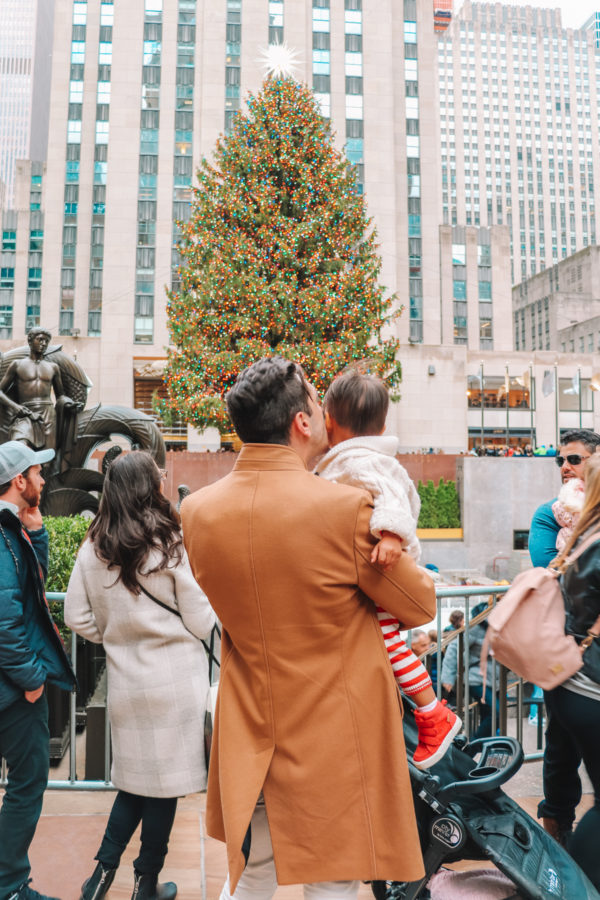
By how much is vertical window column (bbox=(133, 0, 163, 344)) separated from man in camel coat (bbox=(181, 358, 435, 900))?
40301mm

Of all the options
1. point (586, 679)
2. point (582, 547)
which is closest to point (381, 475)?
point (582, 547)

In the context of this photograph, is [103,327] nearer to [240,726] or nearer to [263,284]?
[263,284]

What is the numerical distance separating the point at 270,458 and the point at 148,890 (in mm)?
2010

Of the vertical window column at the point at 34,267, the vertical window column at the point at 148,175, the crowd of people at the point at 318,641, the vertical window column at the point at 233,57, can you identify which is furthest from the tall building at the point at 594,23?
the crowd of people at the point at 318,641

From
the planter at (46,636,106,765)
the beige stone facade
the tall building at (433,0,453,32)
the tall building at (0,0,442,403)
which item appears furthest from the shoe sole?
the tall building at (433,0,453,32)

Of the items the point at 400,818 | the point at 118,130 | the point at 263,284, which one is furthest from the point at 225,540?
the point at 118,130

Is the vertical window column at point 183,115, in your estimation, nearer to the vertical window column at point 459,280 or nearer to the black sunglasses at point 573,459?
the vertical window column at point 459,280

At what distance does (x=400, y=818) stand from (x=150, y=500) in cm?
152

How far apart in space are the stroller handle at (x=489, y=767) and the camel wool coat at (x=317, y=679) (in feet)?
1.11

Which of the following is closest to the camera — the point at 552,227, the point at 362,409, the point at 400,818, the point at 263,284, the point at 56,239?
the point at 400,818

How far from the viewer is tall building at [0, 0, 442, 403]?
1565 inches

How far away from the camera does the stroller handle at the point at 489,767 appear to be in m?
1.96

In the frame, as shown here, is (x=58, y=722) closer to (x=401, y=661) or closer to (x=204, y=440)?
(x=401, y=661)

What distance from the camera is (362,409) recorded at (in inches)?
79.0
